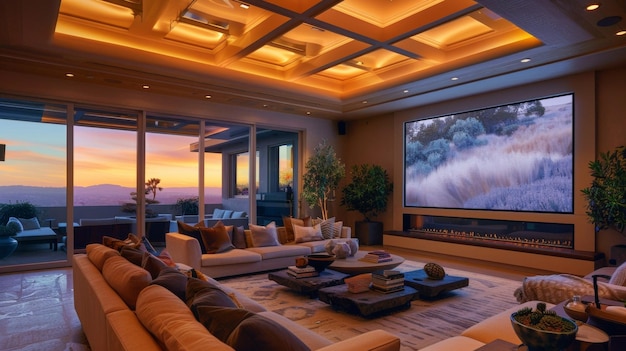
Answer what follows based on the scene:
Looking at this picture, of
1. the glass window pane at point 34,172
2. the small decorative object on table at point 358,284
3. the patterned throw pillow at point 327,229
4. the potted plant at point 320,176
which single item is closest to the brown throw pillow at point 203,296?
the small decorative object on table at point 358,284

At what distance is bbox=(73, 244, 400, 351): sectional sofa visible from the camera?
1.40 metres

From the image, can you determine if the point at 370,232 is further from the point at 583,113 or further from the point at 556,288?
the point at 556,288

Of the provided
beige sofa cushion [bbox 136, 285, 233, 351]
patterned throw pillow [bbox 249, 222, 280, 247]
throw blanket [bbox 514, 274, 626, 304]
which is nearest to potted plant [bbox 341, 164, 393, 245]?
patterned throw pillow [bbox 249, 222, 280, 247]

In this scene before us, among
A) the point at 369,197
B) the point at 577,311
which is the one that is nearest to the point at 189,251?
the point at 577,311

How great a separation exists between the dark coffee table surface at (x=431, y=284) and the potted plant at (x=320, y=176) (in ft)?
12.7

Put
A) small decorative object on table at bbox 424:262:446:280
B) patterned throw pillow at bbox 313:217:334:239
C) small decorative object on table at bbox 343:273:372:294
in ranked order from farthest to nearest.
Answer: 1. patterned throw pillow at bbox 313:217:334:239
2. small decorative object on table at bbox 424:262:446:280
3. small decorative object on table at bbox 343:273:372:294

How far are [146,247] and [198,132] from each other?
410 centimetres

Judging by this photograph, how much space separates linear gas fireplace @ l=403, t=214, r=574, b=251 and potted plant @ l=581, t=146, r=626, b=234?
61 cm

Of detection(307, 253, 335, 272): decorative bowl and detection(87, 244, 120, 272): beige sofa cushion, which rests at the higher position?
detection(87, 244, 120, 272): beige sofa cushion

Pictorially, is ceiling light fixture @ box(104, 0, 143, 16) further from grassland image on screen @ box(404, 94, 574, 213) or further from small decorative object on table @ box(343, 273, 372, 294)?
grassland image on screen @ box(404, 94, 574, 213)

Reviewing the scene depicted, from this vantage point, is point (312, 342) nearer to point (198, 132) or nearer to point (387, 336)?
point (387, 336)

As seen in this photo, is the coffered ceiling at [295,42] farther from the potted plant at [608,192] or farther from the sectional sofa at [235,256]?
→ the sectional sofa at [235,256]

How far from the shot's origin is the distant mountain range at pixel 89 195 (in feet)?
18.9

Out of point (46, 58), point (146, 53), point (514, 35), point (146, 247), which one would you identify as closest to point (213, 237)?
point (146, 247)
